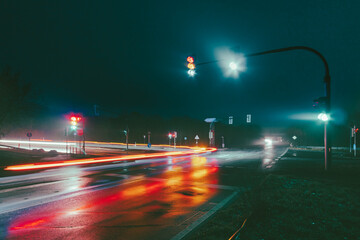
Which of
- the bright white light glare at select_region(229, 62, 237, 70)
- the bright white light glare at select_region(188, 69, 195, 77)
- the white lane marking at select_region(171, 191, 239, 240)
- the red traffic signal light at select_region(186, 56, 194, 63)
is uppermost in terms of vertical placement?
the red traffic signal light at select_region(186, 56, 194, 63)

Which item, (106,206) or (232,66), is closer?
(106,206)

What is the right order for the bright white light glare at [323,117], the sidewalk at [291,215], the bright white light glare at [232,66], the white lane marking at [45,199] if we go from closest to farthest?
the sidewalk at [291,215], the white lane marking at [45,199], the bright white light glare at [232,66], the bright white light glare at [323,117]

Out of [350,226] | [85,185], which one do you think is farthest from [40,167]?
[350,226]

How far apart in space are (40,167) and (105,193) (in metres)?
9.27

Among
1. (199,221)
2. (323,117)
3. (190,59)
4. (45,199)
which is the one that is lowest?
(45,199)

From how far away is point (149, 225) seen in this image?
5.34 m

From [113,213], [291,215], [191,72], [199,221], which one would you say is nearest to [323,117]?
[291,215]

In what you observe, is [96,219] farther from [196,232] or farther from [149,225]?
[196,232]

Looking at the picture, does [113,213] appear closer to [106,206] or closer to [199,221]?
[106,206]

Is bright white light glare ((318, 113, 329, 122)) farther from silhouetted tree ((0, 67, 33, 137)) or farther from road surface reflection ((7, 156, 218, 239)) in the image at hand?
silhouetted tree ((0, 67, 33, 137))

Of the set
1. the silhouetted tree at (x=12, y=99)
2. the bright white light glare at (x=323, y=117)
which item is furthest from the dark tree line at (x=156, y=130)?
the bright white light glare at (x=323, y=117)

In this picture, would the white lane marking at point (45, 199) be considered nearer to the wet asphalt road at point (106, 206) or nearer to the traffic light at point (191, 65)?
the wet asphalt road at point (106, 206)

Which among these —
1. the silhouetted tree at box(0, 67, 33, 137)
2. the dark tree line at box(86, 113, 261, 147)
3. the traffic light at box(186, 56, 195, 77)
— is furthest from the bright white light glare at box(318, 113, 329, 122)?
the dark tree line at box(86, 113, 261, 147)

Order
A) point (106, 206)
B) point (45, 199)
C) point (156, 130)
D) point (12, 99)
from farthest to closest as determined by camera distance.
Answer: point (156, 130), point (12, 99), point (45, 199), point (106, 206)
